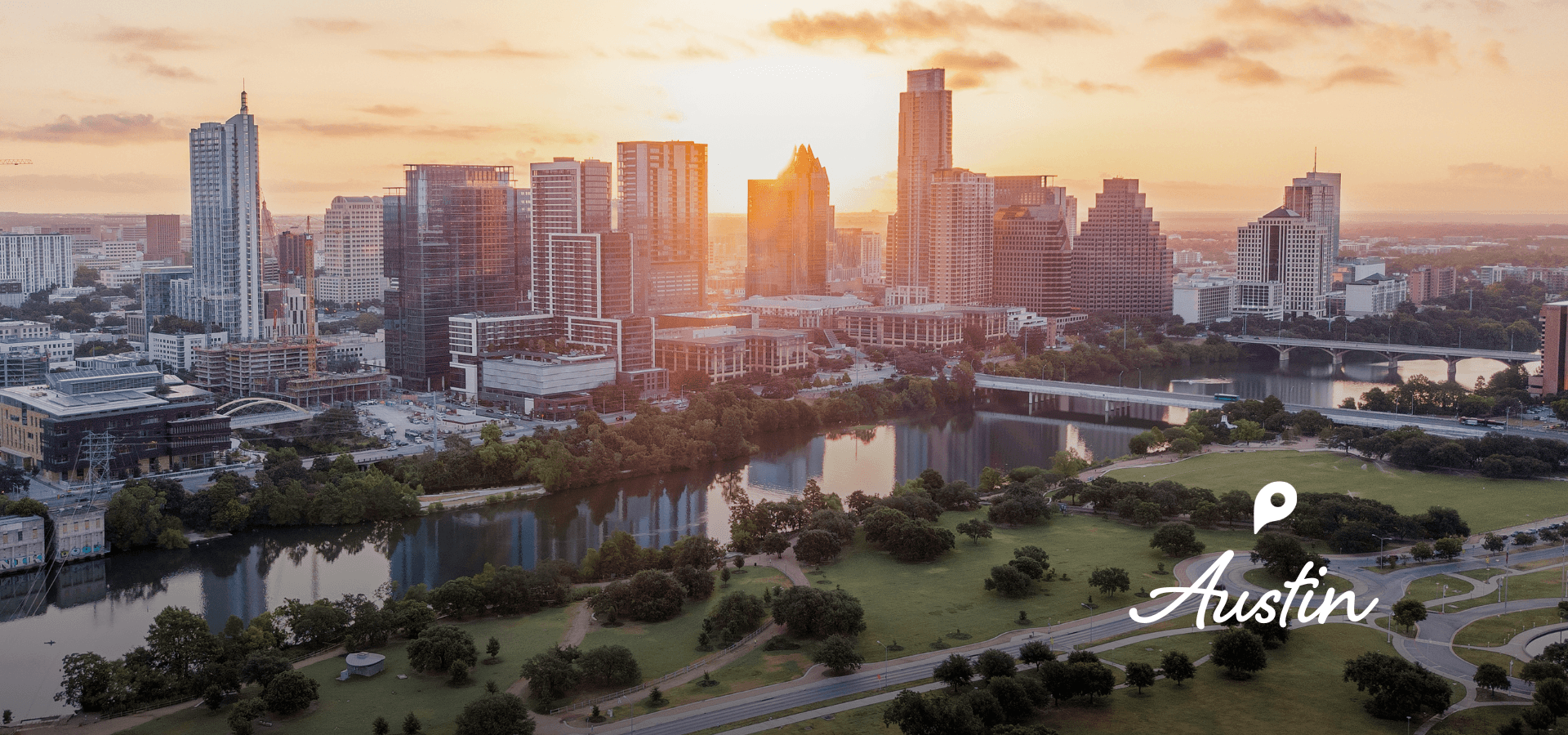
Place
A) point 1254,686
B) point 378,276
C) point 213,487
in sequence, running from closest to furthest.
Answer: point 1254,686
point 213,487
point 378,276

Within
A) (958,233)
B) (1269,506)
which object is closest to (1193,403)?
(1269,506)

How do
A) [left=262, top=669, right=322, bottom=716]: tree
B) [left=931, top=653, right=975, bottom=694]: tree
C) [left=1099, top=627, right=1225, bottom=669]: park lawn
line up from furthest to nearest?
[left=1099, top=627, right=1225, bottom=669]: park lawn, [left=931, top=653, right=975, bottom=694]: tree, [left=262, top=669, right=322, bottom=716]: tree

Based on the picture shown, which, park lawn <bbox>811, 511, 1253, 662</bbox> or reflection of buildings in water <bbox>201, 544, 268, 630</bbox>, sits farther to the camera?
reflection of buildings in water <bbox>201, 544, 268, 630</bbox>

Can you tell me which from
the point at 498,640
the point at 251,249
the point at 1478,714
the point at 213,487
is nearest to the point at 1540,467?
the point at 1478,714

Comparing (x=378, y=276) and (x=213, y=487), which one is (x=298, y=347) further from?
(x=378, y=276)

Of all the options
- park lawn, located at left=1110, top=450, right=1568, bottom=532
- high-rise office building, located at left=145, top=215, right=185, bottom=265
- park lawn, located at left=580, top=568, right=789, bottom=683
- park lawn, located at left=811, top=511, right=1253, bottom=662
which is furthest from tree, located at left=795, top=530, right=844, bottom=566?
high-rise office building, located at left=145, top=215, right=185, bottom=265

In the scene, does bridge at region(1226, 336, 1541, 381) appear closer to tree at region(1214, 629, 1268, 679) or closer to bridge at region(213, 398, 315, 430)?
tree at region(1214, 629, 1268, 679)

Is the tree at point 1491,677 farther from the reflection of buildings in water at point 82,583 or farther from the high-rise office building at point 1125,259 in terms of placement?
the high-rise office building at point 1125,259
